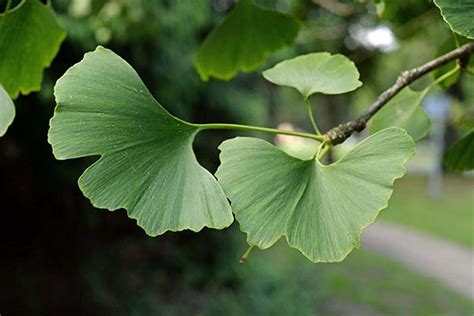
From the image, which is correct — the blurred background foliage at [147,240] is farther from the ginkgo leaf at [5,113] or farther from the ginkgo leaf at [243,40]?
the ginkgo leaf at [5,113]

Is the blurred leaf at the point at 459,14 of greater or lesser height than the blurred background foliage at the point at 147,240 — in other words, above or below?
above

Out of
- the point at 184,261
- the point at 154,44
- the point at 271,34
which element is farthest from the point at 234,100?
the point at 271,34

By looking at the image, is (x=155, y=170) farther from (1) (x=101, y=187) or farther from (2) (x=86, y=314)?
(2) (x=86, y=314)

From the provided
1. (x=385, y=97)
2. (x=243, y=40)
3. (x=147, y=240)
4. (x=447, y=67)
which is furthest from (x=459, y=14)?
(x=147, y=240)

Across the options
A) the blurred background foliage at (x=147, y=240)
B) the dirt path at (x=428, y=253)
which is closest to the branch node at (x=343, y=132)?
the blurred background foliage at (x=147, y=240)

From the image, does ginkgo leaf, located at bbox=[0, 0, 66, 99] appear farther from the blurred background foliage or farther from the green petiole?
the blurred background foliage

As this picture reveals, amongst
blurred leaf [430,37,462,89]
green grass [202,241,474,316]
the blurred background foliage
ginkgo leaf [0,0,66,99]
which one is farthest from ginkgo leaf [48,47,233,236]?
green grass [202,241,474,316]
